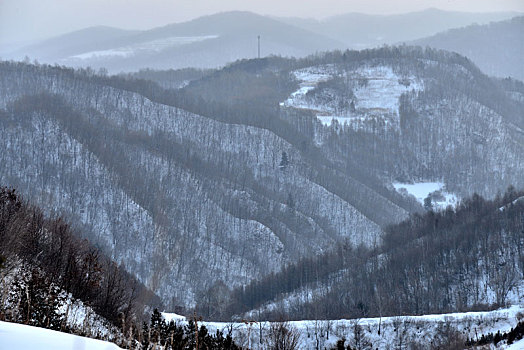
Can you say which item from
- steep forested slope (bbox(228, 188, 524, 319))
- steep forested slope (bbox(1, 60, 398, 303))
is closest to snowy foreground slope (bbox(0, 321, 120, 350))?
steep forested slope (bbox(228, 188, 524, 319))

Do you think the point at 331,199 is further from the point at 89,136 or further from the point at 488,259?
the point at 488,259

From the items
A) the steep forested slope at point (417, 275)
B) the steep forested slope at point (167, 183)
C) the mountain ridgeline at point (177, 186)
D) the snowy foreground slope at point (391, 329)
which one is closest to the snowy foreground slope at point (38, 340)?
the snowy foreground slope at point (391, 329)

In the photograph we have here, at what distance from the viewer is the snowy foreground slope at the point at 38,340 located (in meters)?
13.0

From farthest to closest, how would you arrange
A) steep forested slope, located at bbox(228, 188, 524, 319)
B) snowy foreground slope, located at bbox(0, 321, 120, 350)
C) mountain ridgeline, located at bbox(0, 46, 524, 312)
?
mountain ridgeline, located at bbox(0, 46, 524, 312) → steep forested slope, located at bbox(228, 188, 524, 319) → snowy foreground slope, located at bbox(0, 321, 120, 350)

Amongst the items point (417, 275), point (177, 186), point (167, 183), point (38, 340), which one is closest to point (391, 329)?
point (417, 275)

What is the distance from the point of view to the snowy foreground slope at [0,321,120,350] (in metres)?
13.0

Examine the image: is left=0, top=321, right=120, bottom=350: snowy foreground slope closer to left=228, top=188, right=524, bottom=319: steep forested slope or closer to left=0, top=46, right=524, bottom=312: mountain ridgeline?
left=228, top=188, right=524, bottom=319: steep forested slope

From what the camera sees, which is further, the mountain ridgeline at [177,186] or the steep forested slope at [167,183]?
the steep forested slope at [167,183]

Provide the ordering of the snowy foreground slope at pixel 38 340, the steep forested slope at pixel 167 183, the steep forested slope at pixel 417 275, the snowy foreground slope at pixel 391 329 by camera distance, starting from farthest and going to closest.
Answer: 1. the steep forested slope at pixel 167 183
2. the steep forested slope at pixel 417 275
3. the snowy foreground slope at pixel 391 329
4. the snowy foreground slope at pixel 38 340

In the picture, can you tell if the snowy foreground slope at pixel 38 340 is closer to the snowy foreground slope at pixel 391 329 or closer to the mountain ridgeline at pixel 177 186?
the snowy foreground slope at pixel 391 329

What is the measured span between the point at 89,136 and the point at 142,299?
112 meters

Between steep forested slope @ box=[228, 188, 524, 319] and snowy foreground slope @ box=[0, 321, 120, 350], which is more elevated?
snowy foreground slope @ box=[0, 321, 120, 350]

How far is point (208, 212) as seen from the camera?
494 feet

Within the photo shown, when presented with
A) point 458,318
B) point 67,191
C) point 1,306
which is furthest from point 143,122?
point 1,306
